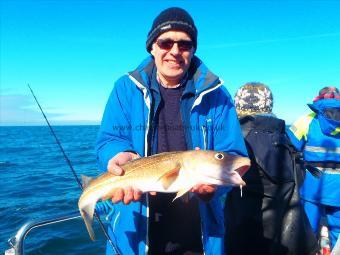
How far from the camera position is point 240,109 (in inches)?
204

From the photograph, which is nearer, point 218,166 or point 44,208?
point 218,166

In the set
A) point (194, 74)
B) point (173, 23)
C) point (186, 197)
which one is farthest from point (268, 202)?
point (173, 23)

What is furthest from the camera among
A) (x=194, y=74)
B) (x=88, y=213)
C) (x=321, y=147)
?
(x=321, y=147)

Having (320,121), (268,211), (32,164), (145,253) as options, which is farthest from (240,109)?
(32,164)

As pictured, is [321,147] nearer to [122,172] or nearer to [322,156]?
[322,156]

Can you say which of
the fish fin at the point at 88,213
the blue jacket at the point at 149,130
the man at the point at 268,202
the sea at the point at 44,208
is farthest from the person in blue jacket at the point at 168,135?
the sea at the point at 44,208

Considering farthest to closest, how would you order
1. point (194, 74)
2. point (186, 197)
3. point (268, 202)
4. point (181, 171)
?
point (268, 202), point (194, 74), point (186, 197), point (181, 171)

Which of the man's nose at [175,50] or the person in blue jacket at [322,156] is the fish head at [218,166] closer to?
the man's nose at [175,50]

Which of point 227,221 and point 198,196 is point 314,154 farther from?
point 198,196

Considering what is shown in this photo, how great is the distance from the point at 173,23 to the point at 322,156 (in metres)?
3.30

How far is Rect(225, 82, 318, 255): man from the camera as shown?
4523 mm

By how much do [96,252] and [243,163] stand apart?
22.1ft

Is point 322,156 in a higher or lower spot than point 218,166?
lower

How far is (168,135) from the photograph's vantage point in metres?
3.62
